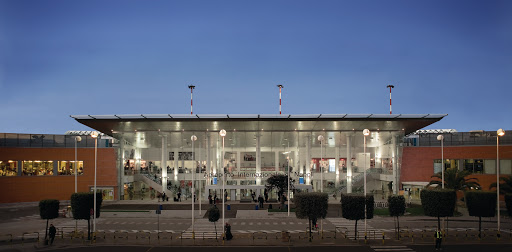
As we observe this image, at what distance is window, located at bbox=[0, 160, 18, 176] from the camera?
59125mm

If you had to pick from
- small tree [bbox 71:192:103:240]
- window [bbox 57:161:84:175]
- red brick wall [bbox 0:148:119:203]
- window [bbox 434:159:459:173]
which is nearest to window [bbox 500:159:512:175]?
window [bbox 434:159:459:173]

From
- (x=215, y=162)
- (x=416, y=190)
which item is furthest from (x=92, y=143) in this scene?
(x=416, y=190)

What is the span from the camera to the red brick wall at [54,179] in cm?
5925

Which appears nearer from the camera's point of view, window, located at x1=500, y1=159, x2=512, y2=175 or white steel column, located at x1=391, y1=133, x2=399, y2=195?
window, located at x1=500, y1=159, x2=512, y2=175

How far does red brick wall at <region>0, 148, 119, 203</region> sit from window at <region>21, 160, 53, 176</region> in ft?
1.74

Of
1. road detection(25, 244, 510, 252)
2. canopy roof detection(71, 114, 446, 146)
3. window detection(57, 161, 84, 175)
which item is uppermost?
canopy roof detection(71, 114, 446, 146)

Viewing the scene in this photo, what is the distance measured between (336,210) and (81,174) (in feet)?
126

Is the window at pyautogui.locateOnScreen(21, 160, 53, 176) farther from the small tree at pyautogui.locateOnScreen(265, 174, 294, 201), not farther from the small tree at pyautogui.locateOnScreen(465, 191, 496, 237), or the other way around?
the small tree at pyautogui.locateOnScreen(465, 191, 496, 237)

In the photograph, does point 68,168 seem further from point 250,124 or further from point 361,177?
point 361,177

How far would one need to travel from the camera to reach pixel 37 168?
61.2 metres

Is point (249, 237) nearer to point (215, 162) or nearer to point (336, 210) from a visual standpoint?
point (336, 210)

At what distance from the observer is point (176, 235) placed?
114 ft

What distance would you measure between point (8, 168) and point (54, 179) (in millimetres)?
6285

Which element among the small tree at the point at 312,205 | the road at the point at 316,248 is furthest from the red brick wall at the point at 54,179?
the small tree at the point at 312,205
